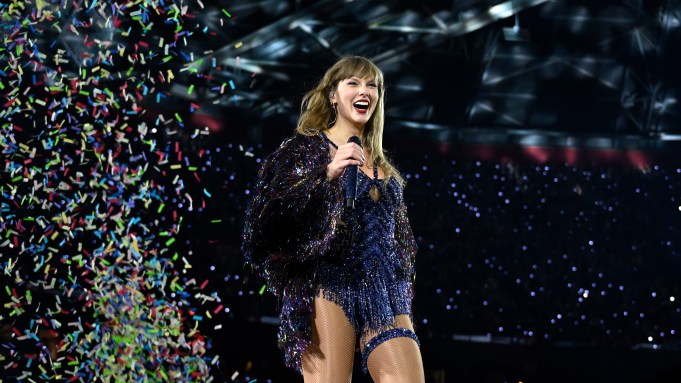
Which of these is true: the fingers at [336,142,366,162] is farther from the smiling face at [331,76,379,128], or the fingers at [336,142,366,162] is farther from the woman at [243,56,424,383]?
the smiling face at [331,76,379,128]

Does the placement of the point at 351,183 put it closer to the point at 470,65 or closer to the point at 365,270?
the point at 365,270

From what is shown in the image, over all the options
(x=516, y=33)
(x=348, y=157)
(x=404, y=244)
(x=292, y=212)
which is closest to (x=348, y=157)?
(x=348, y=157)

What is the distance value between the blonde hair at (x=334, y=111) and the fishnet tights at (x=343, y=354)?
0.40 m

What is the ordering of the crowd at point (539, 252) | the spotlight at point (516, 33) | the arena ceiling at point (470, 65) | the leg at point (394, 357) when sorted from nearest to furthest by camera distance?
the leg at point (394, 357), the arena ceiling at point (470, 65), the crowd at point (539, 252), the spotlight at point (516, 33)

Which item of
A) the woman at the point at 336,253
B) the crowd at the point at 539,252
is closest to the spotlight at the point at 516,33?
the crowd at the point at 539,252

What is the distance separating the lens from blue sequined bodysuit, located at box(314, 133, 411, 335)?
2.03 m

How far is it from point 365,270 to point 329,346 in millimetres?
206

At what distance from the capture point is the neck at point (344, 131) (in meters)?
2.19

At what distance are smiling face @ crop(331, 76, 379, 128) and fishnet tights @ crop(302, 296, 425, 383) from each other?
480mm

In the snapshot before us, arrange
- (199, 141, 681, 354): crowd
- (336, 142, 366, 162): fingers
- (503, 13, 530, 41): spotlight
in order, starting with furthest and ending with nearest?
(503, 13, 530, 41): spotlight → (199, 141, 681, 354): crowd → (336, 142, 366, 162): fingers

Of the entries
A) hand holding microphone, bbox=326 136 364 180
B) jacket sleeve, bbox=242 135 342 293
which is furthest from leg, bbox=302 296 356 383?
hand holding microphone, bbox=326 136 364 180

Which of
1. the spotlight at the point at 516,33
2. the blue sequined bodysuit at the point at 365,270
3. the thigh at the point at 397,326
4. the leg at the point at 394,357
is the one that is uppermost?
the spotlight at the point at 516,33

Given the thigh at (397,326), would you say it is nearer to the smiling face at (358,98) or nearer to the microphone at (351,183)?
the microphone at (351,183)

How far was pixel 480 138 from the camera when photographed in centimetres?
738
